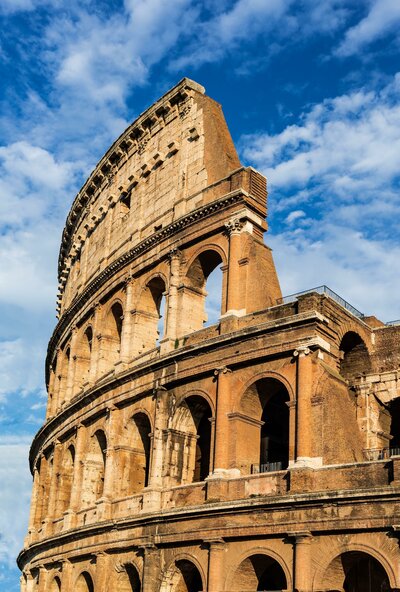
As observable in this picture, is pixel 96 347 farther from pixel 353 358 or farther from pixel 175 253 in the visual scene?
pixel 353 358

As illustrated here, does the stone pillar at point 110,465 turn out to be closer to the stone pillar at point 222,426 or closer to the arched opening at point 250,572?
the stone pillar at point 222,426

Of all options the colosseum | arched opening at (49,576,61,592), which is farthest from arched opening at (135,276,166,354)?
arched opening at (49,576,61,592)

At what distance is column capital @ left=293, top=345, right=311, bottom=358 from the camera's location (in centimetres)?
2000

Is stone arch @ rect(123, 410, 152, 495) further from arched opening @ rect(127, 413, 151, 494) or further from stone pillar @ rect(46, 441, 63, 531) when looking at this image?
stone pillar @ rect(46, 441, 63, 531)

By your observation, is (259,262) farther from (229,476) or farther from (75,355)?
(75,355)

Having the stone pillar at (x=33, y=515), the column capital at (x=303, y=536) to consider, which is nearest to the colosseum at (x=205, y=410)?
the column capital at (x=303, y=536)

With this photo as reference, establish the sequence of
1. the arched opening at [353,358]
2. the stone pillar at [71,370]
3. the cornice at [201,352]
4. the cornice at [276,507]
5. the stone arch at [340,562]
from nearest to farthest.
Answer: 1. the cornice at [276,507]
2. the stone arch at [340,562]
3. the cornice at [201,352]
4. the arched opening at [353,358]
5. the stone pillar at [71,370]

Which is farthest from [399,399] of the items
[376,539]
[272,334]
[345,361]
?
[376,539]

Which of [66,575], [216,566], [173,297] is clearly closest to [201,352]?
[173,297]

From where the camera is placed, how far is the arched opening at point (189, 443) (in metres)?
23.0

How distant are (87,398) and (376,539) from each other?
43.0ft

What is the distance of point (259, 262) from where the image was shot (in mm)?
23141

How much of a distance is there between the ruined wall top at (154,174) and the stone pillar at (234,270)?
6.04 feet

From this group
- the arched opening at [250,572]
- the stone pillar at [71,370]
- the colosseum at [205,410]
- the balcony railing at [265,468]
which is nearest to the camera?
the colosseum at [205,410]
